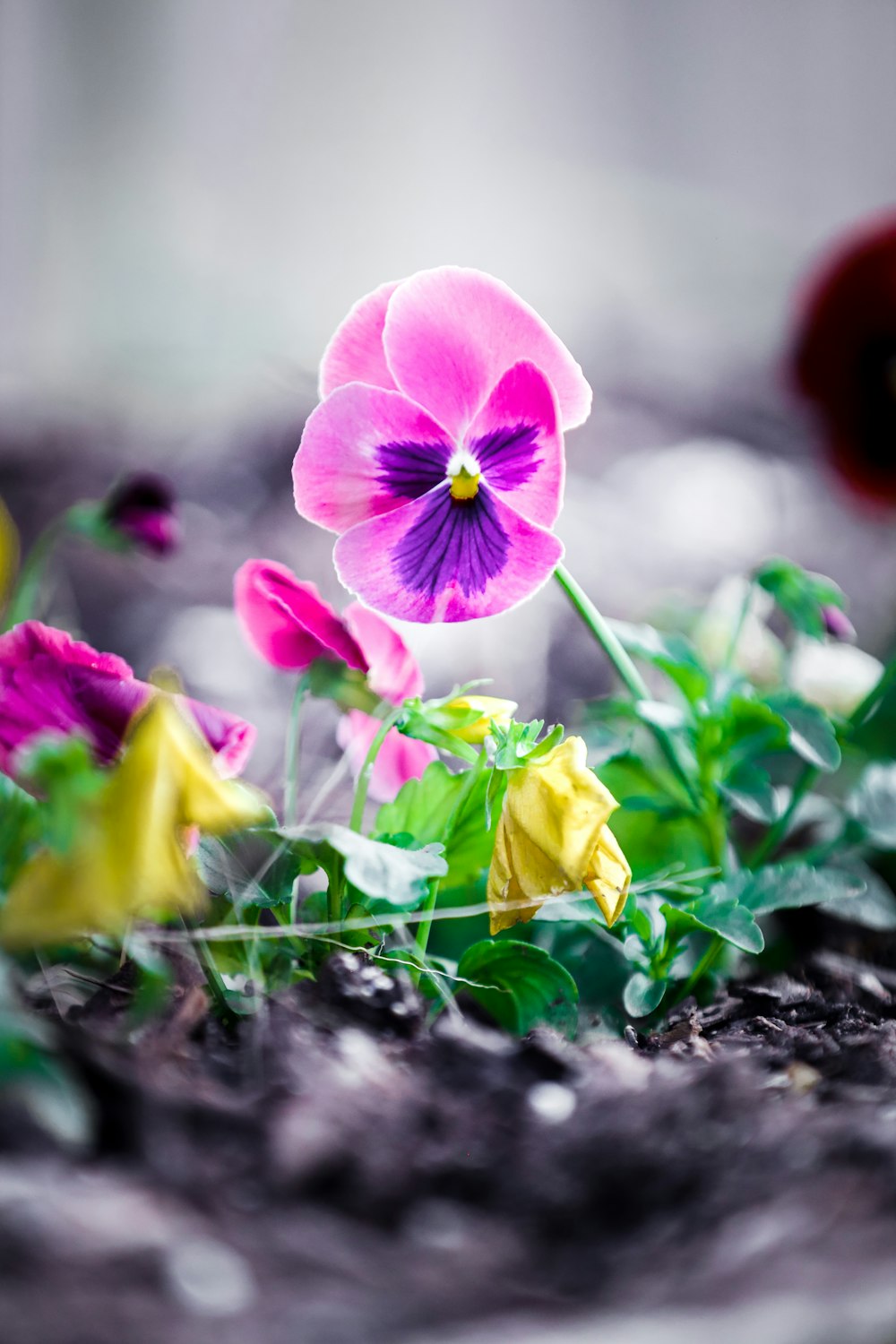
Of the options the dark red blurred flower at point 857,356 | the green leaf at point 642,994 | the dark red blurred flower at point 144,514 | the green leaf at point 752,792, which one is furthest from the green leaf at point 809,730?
the dark red blurred flower at point 857,356

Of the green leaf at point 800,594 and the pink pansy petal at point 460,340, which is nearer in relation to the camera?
the pink pansy petal at point 460,340

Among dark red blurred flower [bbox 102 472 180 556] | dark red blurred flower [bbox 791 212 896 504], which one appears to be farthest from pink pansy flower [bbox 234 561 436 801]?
dark red blurred flower [bbox 791 212 896 504]

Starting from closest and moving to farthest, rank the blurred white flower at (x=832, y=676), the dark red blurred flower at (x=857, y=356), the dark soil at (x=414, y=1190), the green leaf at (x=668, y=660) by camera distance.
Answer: the dark soil at (x=414, y=1190)
the green leaf at (x=668, y=660)
the blurred white flower at (x=832, y=676)
the dark red blurred flower at (x=857, y=356)

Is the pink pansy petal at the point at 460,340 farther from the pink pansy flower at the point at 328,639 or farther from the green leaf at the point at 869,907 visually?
the green leaf at the point at 869,907

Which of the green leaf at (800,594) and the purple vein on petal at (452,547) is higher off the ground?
the purple vein on petal at (452,547)

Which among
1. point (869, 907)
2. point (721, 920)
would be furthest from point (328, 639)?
point (869, 907)

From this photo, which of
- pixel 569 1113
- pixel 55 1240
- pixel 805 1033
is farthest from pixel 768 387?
pixel 55 1240
